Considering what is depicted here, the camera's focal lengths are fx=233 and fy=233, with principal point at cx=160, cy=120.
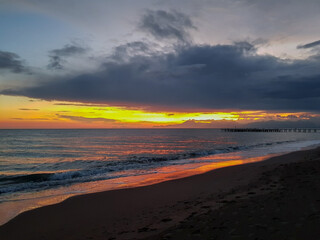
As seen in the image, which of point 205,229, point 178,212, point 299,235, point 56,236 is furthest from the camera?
point 178,212

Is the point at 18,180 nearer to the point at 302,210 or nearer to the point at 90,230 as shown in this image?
the point at 90,230

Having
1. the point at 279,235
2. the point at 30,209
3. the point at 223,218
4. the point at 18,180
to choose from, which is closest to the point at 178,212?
the point at 223,218

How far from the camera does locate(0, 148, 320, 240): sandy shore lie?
17.7ft

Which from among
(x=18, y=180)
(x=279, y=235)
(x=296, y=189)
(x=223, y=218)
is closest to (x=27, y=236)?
(x=223, y=218)

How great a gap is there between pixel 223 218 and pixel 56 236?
→ 470 centimetres

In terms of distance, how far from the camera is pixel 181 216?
7.13 m

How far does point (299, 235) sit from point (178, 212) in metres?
3.74

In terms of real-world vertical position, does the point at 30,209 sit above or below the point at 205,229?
below

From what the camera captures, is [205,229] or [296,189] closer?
[205,229]

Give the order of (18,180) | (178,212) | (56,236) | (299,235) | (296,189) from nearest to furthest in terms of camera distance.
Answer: (299,235) → (56,236) → (178,212) → (296,189) → (18,180)

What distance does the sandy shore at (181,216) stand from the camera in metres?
5.41

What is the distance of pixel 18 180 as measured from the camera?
1589 cm

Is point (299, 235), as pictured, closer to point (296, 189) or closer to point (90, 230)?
point (296, 189)

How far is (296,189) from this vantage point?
28.0 ft
